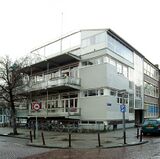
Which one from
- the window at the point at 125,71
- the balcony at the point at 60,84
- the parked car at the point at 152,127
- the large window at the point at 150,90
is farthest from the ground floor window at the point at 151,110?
the parked car at the point at 152,127

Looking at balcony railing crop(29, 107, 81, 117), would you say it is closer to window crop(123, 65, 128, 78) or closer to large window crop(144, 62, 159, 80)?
window crop(123, 65, 128, 78)

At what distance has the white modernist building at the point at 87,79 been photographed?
102ft

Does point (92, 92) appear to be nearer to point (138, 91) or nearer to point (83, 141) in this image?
point (138, 91)

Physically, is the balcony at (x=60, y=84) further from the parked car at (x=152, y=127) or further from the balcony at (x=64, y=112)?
the parked car at (x=152, y=127)

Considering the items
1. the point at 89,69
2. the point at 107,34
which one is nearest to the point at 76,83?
the point at 89,69

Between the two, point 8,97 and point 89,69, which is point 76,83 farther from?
point 8,97

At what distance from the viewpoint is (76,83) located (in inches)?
1283

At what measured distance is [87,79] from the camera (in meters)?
32.4

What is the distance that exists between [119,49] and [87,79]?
616 centimetres

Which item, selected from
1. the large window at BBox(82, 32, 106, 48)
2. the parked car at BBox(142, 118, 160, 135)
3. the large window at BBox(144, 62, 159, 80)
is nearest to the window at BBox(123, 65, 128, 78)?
the large window at BBox(82, 32, 106, 48)

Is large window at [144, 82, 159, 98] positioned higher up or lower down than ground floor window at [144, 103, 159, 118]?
higher up

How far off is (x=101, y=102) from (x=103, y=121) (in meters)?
2.08

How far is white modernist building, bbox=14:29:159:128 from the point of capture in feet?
102

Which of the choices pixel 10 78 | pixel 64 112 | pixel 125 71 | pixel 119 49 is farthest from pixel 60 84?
pixel 125 71
